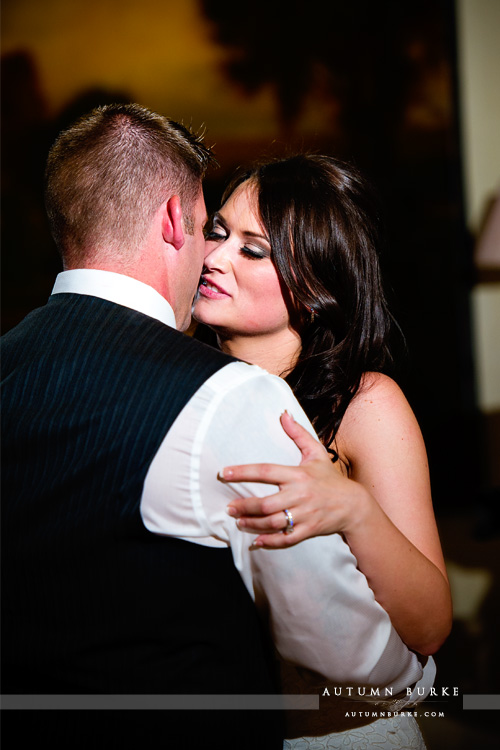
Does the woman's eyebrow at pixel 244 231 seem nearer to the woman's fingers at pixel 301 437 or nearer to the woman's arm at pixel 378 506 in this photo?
the woman's arm at pixel 378 506

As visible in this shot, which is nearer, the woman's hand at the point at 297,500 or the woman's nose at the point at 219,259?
the woman's hand at the point at 297,500

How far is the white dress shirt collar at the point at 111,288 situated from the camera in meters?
1.15

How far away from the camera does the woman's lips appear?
186cm

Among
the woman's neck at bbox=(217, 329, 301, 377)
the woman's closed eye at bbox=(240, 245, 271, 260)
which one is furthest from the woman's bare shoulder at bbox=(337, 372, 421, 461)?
the woman's closed eye at bbox=(240, 245, 271, 260)

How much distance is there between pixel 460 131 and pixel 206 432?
11.9ft

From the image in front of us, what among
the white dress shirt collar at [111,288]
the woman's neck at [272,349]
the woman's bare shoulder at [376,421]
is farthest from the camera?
the woman's neck at [272,349]

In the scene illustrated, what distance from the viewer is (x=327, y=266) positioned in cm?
184

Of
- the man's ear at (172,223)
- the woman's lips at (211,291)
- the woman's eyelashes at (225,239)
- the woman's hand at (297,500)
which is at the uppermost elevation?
the man's ear at (172,223)

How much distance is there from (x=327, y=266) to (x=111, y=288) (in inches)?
32.3

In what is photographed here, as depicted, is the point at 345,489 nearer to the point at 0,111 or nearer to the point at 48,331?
the point at 48,331

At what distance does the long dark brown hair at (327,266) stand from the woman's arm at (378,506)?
14cm

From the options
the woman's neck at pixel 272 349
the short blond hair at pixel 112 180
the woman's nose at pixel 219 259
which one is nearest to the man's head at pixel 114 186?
the short blond hair at pixel 112 180

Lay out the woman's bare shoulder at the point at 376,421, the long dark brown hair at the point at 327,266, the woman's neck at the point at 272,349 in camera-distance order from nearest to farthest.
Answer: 1. the woman's bare shoulder at the point at 376,421
2. the long dark brown hair at the point at 327,266
3. the woman's neck at the point at 272,349

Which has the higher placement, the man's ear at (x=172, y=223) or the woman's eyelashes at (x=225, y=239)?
the man's ear at (x=172, y=223)
